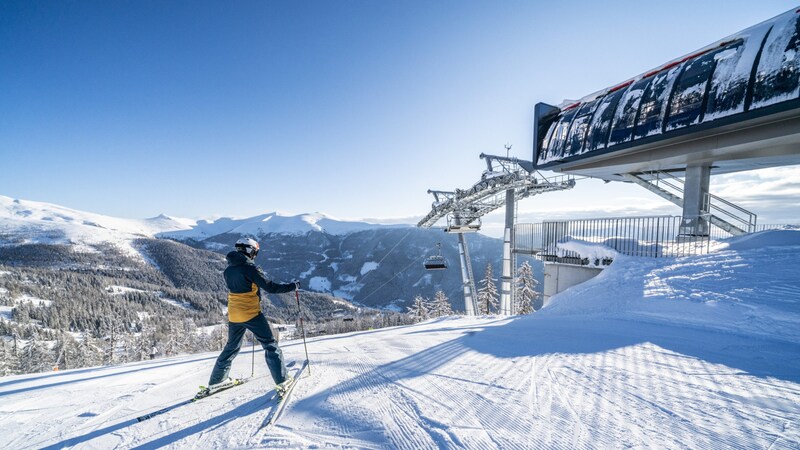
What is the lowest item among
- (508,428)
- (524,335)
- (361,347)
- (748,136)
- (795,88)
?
(361,347)

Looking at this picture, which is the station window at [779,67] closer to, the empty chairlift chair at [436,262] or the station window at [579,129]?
the station window at [579,129]

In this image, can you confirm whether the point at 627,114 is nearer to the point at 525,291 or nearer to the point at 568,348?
the point at 568,348

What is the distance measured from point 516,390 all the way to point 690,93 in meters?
10.00

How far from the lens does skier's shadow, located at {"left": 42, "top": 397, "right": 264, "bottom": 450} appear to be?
2629 millimetres

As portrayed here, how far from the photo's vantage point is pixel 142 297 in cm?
12025

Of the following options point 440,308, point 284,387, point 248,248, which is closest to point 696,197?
point 284,387

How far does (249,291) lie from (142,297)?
522 ft

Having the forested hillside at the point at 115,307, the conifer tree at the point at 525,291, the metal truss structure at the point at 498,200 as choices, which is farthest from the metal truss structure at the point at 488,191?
the forested hillside at the point at 115,307

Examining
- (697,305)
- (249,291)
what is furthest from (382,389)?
(697,305)

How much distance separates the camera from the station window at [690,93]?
7785 millimetres

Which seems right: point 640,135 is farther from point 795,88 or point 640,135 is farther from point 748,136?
point 795,88

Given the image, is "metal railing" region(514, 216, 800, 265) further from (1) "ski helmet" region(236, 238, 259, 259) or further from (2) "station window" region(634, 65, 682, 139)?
(1) "ski helmet" region(236, 238, 259, 259)

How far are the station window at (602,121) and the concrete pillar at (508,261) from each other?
365 centimetres

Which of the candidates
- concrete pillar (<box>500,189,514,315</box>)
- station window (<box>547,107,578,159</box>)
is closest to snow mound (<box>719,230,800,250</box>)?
station window (<box>547,107,578,159</box>)
